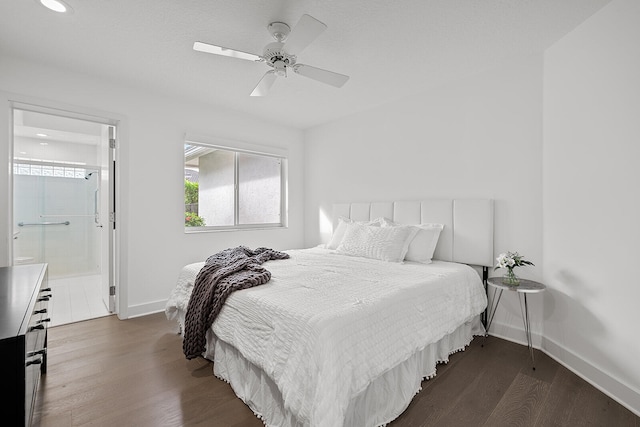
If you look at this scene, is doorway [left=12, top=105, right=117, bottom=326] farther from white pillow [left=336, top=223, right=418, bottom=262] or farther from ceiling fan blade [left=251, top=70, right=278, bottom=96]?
white pillow [left=336, top=223, right=418, bottom=262]

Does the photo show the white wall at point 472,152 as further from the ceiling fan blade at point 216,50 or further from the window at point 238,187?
the ceiling fan blade at point 216,50

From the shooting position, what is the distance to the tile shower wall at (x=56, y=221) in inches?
193

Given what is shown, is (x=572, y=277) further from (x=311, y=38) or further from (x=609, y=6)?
(x=311, y=38)

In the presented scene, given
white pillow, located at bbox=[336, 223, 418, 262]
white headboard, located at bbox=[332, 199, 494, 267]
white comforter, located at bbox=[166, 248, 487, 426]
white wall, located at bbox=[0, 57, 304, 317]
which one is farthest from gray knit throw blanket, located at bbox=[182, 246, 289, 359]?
white headboard, located at bbox=[332, 199, 494, 267]

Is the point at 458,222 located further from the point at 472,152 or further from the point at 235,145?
the point at 235,145

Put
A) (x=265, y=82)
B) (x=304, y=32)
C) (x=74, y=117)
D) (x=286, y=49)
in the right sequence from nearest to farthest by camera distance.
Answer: (x=304, y=32) → (x=286, y=49) → (x=265, y=82) → (x=74, y=117)

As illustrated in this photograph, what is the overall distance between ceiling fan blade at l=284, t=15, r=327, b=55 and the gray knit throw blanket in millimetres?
1533

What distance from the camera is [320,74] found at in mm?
2309

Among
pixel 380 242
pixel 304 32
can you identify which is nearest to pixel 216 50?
pixel 304 32

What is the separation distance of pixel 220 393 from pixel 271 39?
98.7 inches

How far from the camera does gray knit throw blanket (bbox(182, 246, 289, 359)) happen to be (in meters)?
1.92

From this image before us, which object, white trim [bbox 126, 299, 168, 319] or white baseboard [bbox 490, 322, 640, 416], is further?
white trim [bbox 126, 299, 168, 319]

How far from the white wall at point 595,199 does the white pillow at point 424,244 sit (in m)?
0.86

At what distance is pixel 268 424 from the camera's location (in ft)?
5.10
